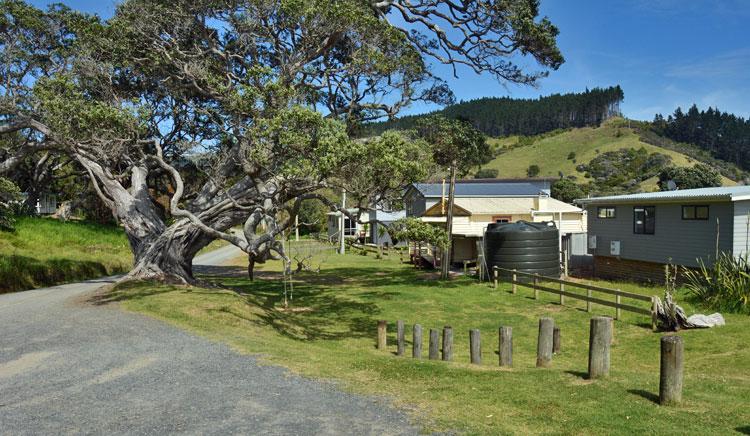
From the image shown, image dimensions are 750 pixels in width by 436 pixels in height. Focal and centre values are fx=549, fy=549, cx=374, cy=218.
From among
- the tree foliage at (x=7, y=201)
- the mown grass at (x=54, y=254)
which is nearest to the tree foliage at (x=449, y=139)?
the mown grass at (x=54, y=254)

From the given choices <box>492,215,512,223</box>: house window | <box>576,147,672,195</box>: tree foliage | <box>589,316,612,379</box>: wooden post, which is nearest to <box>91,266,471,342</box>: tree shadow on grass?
<box>589,316,612,379</box>: wooden post

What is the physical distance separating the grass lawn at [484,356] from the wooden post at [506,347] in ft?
0.96

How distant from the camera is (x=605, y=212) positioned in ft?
93.1

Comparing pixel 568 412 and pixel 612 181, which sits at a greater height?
pixel 612 181

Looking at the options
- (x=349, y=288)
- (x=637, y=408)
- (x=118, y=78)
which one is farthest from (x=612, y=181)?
(x=637, y=408)

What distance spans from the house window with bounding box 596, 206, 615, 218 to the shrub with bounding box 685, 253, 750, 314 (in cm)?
890

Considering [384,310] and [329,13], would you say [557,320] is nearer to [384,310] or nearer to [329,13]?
[384,310]

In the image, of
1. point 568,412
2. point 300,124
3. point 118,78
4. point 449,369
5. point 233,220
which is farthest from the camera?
point 118,78

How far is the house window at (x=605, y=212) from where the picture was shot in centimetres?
2788

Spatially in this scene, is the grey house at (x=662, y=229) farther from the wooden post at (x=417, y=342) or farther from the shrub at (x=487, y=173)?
the shrub at (x=487, y=173)

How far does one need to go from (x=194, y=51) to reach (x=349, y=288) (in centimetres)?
1195

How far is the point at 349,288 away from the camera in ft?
82.2

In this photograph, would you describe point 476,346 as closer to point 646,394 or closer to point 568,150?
point 646,394

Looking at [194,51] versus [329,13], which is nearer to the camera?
[329,13]
